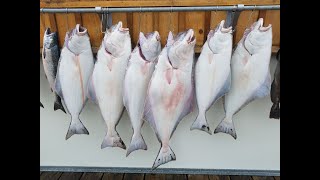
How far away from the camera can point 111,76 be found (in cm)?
137

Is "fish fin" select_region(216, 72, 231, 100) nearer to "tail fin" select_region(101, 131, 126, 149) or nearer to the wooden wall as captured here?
the wooden wall

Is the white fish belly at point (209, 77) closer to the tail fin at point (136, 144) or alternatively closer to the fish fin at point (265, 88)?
the fish fin at point (265, 88)

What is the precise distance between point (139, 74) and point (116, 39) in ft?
0.58

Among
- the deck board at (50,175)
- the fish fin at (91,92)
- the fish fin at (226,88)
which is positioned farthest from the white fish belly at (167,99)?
the deck board at (50,175)

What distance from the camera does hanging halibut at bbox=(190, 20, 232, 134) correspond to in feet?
4.36

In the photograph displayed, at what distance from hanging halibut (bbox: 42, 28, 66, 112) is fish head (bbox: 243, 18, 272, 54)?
0.84m

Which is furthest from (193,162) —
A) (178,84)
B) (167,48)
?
(167,48)

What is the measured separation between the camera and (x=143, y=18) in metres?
1.43

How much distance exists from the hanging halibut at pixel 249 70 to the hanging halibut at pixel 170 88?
19 cm

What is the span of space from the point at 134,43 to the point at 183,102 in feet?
1.22

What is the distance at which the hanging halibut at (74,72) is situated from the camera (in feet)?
4.52

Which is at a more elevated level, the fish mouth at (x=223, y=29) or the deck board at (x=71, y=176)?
the fish mouth at (x=223, y=29)

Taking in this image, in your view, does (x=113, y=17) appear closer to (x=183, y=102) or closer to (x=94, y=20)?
(x=94, y=20)

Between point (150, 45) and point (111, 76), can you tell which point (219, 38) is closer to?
point (150, 45)
